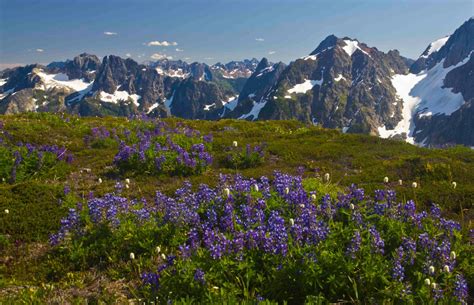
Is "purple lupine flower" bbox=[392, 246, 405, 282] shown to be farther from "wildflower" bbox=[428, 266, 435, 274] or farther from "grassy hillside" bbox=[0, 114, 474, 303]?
"grassy hillside" bbox=[0, 114, 474, 303]

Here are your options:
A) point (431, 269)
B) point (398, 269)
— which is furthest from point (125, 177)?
point (431, 269)

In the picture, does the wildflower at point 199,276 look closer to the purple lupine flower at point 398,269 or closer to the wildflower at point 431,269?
the purple lupine flower at point 398,269

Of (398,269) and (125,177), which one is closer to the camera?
(398,269)

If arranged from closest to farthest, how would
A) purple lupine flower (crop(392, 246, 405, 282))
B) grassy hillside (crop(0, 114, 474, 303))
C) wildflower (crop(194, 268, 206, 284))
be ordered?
1. purple lupine flower (crop(392, 246, 405, 282))
2. wildflower (crop(194, 268, 206, 284))
3. grassy hillside (crop(0, 114, 474, 303))

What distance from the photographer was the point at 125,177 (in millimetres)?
13586

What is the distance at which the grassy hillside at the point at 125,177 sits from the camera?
25.5 ft

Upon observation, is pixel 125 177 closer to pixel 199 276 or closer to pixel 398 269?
pixel 199 276

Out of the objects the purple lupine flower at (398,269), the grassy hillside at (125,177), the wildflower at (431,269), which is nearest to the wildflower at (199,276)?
the grassy hillside at (125,177)

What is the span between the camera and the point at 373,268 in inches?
234

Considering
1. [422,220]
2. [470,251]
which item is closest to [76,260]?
[422,220]

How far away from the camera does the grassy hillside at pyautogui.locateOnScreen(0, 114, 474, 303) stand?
7770mm

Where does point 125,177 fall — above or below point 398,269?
above

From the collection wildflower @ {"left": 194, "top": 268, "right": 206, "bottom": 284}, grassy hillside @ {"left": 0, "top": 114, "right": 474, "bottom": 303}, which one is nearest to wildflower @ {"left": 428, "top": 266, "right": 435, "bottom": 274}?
grassy hillside @ {"left": 0, "top": 114, "right": 474, "bottom": 303}

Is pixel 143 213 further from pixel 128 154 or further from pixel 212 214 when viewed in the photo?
pixel 128 154
